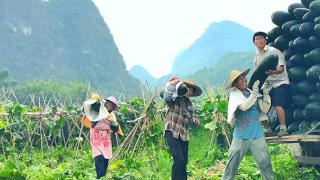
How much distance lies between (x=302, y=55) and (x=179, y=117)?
1836 millimetres

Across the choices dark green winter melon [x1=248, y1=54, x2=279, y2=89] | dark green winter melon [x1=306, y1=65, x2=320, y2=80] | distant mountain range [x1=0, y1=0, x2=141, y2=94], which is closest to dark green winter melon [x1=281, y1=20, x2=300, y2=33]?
dark green winter melon [x1=248, y1=54, x2=279, y2=89]

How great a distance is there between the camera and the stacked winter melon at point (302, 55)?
6.29m

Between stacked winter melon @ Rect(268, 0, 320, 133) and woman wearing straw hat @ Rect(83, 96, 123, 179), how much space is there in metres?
2.58

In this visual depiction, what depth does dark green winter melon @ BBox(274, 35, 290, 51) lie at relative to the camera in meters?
6.86

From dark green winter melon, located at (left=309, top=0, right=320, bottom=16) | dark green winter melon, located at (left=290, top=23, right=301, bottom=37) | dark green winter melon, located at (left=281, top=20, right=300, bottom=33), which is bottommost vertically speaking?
dark green winter melon, located at (left=290, top=23, right=301, bottom=37)

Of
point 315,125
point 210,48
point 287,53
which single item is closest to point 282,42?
point 287,53

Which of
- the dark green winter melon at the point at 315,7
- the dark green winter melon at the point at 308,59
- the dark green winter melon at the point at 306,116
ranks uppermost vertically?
the dark green winter melon at the point at 315,7

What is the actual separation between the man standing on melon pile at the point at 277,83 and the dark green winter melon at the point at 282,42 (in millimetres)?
289

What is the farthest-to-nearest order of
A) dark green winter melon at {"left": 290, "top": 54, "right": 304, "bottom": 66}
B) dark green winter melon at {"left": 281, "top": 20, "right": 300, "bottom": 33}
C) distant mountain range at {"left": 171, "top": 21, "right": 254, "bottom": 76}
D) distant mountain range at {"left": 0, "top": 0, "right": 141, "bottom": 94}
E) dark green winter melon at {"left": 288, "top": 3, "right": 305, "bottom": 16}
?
distant mountain range at {"left": 171, "top": 21, "right": 254, "bottom": 76} → distant mountain range at {"left": 0, "top": 0, "right": 141, "bottom": 94} → dark green winter melon at {"left": 288, "top": 3, "right": 305, "bottom": 16} → dark green winter melon at {"left": 281, "top": 20, "right": 300, "bottom": 33} → dark green winter melon at {"left": 290, "top": 54, "right": 304, "bottom": 66}

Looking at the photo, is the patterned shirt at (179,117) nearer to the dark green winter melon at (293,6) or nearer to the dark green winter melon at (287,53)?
the dark green winter melon at (287,53)

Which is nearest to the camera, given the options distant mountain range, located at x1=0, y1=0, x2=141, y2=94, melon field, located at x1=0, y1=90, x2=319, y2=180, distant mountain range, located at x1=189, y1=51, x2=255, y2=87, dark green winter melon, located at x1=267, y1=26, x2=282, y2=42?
dark green winter melon, located at x1=267, y1=26, x2=282, y2=42

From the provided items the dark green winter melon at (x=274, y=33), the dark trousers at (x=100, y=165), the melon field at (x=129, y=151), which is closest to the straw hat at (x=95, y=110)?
the dark trousers at (x=100, y=165)

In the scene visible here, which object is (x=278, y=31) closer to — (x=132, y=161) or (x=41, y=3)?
(x=132, y=161)

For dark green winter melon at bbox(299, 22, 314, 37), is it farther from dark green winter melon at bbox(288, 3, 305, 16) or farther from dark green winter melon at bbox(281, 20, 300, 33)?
dark green winter melon at bbox(288, 3, 305, 16)
